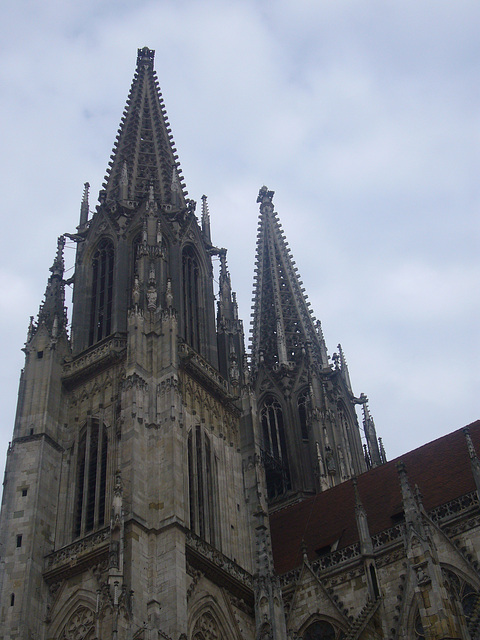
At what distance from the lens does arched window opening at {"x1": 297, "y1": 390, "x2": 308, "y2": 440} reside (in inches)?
1469

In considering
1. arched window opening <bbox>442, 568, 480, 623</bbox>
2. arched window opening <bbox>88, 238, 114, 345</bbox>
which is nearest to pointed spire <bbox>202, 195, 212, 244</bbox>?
arched window opening <bbox>88, 238, 114, 345</bbox>

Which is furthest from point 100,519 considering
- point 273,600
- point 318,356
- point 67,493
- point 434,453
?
point 318,356

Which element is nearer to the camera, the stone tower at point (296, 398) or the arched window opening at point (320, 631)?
the arched window opening at point (320, 631)

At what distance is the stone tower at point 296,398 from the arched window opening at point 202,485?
8349mm

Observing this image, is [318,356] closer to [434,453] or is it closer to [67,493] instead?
[434,453]

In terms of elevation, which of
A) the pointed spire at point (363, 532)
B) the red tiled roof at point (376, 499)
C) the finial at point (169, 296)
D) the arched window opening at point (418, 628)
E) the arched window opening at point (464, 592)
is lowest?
the arched window opening at point (418, 628)

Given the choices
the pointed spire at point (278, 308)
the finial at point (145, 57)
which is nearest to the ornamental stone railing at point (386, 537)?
the pointed spire at point (278, 308)

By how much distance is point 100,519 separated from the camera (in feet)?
78.6

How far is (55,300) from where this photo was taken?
30297 millimetres

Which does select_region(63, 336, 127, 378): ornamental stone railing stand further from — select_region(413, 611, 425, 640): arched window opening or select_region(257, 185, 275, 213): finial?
select_region(257, 185, 275, 213): finial

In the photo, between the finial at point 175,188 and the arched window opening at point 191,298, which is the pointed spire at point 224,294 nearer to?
the arched window opening at point 191,298

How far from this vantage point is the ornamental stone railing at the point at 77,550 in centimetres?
2264

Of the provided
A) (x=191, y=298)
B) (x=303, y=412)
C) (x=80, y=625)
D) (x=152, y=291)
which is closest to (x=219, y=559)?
(x=80, y=625)

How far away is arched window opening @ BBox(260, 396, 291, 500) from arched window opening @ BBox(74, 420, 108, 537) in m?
10.1
